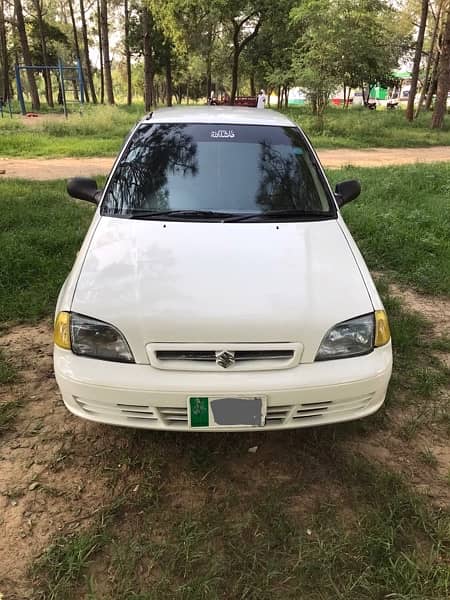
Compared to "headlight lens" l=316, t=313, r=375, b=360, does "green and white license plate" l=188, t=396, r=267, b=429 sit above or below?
below

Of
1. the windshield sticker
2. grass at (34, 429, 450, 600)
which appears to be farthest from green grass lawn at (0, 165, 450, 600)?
the windshield sticker

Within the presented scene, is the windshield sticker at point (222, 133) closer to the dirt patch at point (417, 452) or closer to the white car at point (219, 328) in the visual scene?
the white car at point (219, 328)

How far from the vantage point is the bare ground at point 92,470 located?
205cm

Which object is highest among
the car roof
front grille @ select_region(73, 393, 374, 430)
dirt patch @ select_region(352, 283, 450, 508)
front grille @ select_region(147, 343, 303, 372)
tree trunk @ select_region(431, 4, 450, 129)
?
tree trunk @ select_region(431, 4, 450, 129)

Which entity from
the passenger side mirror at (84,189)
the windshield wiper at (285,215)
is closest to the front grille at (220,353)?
the windshield wiper at (285,215)

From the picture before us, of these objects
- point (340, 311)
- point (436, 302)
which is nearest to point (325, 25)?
point (436, 302)

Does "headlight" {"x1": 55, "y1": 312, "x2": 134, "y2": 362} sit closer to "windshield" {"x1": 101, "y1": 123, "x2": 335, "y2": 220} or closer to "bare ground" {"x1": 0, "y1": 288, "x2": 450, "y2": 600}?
"bare ground" {"x1": 0, "y1": 288, "x2": 450, "y2": 600}

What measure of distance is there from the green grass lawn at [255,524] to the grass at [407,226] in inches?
73.3

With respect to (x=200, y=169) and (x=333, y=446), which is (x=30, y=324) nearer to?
(x=200, y=169)

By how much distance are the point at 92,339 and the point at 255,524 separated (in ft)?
3.50

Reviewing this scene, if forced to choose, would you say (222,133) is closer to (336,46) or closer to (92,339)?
(92,339)

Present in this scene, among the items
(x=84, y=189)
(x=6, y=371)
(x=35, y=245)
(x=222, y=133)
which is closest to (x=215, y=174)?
(x=222, y=133)

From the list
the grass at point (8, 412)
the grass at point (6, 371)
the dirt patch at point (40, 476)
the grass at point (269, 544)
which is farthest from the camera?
the grass at point (6, 371)

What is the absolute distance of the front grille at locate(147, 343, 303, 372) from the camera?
6.78ft
